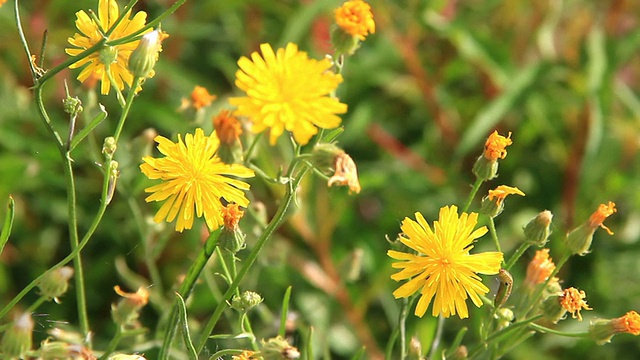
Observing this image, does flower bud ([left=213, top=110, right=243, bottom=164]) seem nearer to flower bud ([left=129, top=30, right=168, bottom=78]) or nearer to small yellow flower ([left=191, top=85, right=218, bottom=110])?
flower bud ([left=129, top=30, right=168, bottom=78])

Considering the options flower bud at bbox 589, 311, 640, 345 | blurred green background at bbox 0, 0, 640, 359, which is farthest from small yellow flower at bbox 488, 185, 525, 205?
blurred green background at bbox 0, 0, 640, 359

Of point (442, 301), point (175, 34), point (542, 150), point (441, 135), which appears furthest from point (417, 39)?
point (442, 301)

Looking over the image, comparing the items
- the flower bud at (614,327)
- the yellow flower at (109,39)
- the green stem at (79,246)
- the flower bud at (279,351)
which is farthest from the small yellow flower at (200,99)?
the flower bud at (614,327)

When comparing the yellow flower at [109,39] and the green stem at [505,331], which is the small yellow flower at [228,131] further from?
the green stem at [505,331]

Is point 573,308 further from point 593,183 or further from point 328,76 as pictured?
point 593,183

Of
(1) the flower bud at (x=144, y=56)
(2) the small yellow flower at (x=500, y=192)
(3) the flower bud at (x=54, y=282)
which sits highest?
(2) the small yellow flower at (x=500, y=192)
